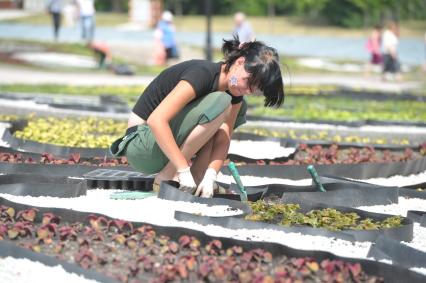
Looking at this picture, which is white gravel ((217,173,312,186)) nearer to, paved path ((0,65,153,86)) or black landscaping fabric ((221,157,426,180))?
black landscaping fabric ((221,157,426,180))

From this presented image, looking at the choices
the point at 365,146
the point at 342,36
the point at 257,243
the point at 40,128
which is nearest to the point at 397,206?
the point at 257,243

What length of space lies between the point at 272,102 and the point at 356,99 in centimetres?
1267

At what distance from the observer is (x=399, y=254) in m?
6.31

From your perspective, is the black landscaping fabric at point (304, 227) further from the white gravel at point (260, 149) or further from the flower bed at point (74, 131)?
the flower bed at point (74, 131)

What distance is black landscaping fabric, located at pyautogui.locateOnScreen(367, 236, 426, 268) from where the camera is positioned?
6270 millimetres

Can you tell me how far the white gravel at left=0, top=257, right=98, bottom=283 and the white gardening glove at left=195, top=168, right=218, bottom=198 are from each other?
188cm

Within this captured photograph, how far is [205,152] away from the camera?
26.0 ft

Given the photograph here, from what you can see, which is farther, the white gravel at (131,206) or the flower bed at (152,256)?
the white gravel at (131,206)

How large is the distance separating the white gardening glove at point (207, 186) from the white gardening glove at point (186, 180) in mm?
59

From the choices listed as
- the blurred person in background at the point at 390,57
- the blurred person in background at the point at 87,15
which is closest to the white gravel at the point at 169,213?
the blurred person in background at the point at 390,57

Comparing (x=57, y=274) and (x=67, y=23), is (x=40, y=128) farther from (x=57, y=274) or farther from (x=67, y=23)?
(x=67, y=23)

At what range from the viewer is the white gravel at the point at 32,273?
5.68 metres

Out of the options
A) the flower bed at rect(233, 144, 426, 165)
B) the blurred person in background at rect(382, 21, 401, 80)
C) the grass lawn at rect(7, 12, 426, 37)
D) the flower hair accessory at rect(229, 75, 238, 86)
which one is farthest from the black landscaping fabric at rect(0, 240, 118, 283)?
the grass lawn at rect(7, 12, 426, 37)

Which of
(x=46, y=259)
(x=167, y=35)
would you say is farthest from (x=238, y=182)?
(x=167, y=35)
